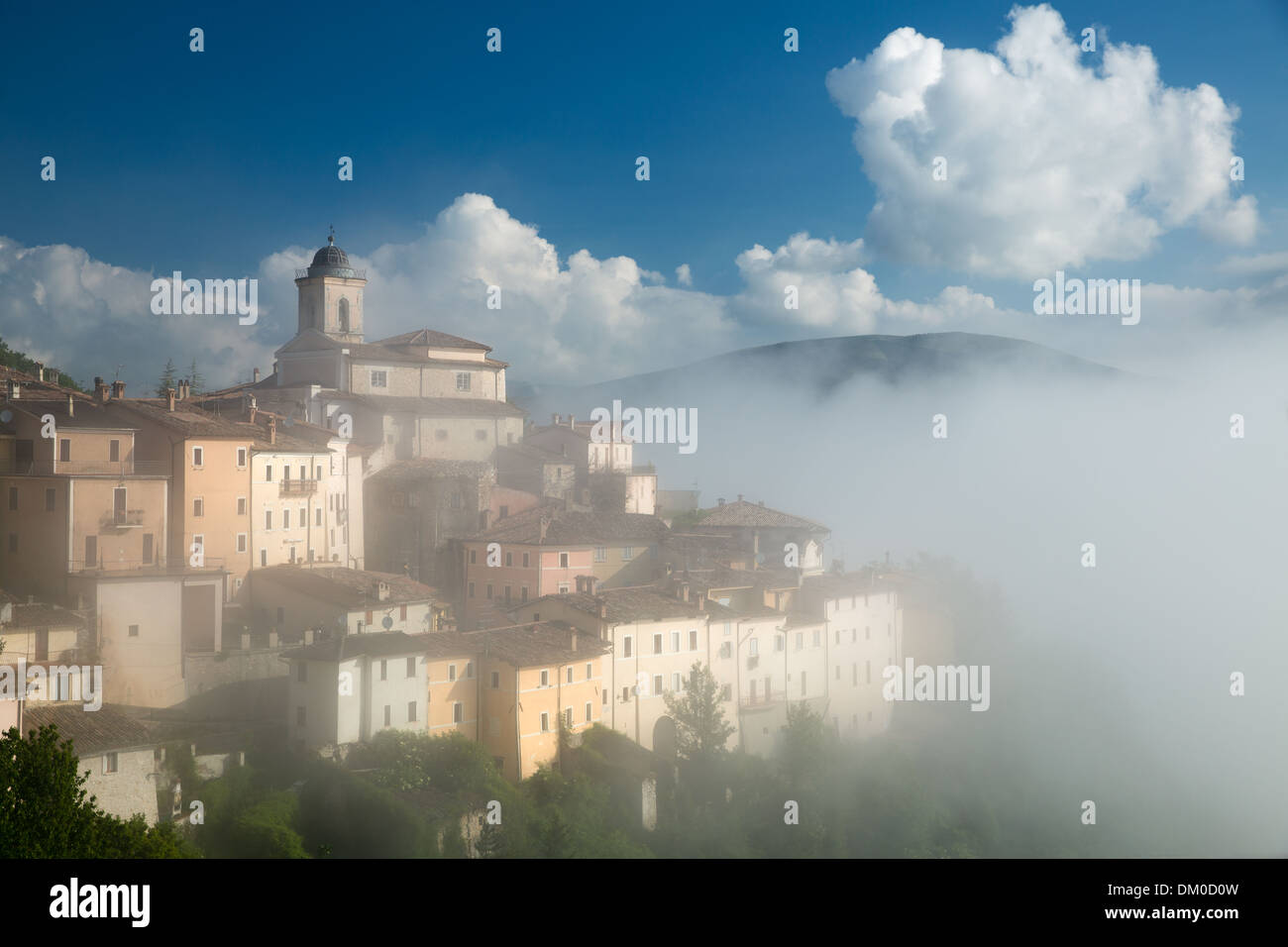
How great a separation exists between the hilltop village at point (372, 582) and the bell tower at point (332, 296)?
106mm

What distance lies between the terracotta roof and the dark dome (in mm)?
17694

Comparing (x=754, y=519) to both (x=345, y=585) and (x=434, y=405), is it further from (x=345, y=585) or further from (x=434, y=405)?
(x=345, y=585)

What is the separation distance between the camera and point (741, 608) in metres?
36.0

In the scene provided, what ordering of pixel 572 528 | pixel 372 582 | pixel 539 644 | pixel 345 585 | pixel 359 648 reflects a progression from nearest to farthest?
pixel 359 648 < pixel 539 644 < pixel 345 585 < pixel 372 582 < pixel 572 528

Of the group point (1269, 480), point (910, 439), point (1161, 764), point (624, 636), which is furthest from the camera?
point (910, 439)

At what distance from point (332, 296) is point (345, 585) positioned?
19.9m

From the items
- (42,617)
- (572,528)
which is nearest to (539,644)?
(572,528)

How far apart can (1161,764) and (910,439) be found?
50.2 metres

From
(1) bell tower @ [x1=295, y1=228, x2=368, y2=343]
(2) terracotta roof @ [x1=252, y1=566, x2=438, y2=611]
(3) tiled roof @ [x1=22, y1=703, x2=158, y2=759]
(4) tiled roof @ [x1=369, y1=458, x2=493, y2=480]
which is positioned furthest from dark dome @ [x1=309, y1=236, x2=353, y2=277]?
(3) tiled roof @ [x1=22, y1=703, x2=158, y2=759]

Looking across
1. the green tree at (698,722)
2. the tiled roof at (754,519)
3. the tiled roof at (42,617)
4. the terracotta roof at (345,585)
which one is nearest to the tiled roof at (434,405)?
the tiled roof at (754,519)

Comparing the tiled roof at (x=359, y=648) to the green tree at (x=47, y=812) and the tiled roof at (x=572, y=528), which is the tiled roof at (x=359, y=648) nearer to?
the green tree at (x=47, y=812)

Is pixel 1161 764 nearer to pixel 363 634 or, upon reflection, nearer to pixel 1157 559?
pixel 1157 559

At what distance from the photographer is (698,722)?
3084cm
